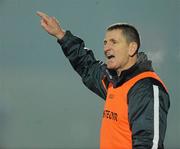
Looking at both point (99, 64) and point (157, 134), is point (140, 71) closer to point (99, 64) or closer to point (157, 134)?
point (157, 134)

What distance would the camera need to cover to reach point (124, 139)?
128 centimetres

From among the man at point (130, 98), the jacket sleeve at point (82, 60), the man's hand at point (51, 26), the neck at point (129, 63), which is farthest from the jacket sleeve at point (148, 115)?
the man's hand at point (51, 26)

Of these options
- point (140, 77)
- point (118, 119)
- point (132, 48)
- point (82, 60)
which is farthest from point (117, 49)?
point (82, 60)

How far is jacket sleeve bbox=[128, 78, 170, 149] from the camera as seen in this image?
46.4 inches

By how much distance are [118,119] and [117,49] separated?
0.90 ft

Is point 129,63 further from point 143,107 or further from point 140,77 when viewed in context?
point 143,107

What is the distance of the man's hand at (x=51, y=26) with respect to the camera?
1721 millimetres

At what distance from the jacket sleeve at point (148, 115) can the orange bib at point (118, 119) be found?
37mm

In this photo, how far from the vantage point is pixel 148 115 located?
1188 millimetres

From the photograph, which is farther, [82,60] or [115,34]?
[82,60]

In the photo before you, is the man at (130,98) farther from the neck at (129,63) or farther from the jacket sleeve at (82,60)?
the jacket sleeve at (82,60)

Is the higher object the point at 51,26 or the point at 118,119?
the point at 51,26

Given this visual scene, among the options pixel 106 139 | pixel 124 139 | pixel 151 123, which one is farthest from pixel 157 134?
pixel 106 139

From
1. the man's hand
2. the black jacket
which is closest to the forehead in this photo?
the black jacket
